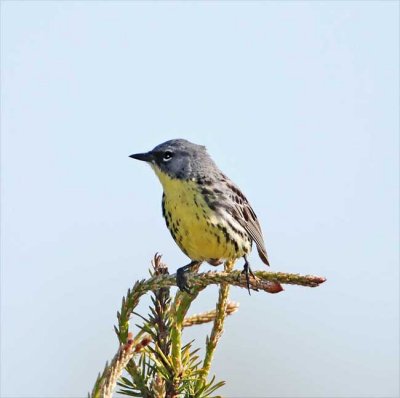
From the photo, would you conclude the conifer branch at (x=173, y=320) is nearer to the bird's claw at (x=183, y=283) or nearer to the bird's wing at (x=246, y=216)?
the bird's claw at (x=183, y=283)

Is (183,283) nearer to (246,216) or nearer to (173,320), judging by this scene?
(173,320)

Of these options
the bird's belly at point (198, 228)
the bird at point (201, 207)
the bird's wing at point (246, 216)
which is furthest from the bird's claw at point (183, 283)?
the bird's wing at point (246, 216)

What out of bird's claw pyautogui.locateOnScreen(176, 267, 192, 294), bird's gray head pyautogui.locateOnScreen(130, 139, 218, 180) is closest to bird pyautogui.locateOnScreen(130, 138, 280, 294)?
bird's gray head pyautogui.locateOnScreen(130, 139, 218, 180)

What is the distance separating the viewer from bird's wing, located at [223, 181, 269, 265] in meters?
4.94

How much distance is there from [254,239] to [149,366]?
281cm

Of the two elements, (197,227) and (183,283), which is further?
(197,227)

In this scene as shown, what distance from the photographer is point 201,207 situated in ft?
15.2

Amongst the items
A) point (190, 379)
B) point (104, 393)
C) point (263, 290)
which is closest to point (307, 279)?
point (263, 290)

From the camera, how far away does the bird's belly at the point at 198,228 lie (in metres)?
4.52

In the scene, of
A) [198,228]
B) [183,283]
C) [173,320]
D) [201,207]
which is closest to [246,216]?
[201,207]

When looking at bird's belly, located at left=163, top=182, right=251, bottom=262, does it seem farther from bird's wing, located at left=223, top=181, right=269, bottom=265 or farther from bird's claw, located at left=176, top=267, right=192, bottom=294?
bird's claw, located at left=176, top=267, right=192, bottom=294

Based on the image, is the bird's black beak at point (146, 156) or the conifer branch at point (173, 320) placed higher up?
the bird's black beak at point (146, 156)

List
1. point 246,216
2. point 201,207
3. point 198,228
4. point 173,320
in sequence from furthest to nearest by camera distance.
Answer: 1. point 246,216
2. point 201,207
3. point 198,228
4. point 173,320

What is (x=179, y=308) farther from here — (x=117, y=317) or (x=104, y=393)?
(x=104, y=393)
